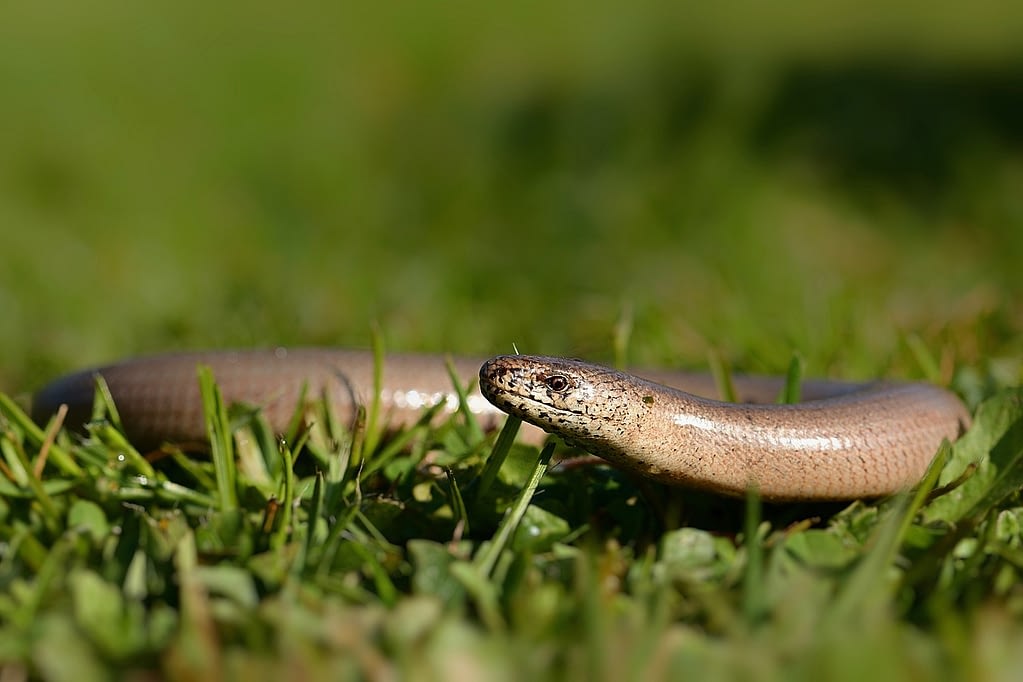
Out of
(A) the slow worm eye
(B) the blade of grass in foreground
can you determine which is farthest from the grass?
(A) the slow worm eye

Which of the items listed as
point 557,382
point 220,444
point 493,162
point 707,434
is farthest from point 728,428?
point 493,162

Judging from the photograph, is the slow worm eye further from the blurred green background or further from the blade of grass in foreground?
the blurred green background

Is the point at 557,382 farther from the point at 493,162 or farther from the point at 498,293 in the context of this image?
the point at 493,162

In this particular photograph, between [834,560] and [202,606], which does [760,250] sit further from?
[202,606]

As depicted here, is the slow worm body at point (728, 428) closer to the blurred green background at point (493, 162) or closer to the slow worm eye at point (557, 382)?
the slow worm eye at point (557, 382)

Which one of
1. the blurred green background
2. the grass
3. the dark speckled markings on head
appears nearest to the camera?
the grass

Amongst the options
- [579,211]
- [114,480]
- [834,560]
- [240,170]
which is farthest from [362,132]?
[834,560]

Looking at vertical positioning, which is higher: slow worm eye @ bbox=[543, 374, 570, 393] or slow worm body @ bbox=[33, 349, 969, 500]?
slow worm eye @ bbox=[543, 374, 570, 393]
